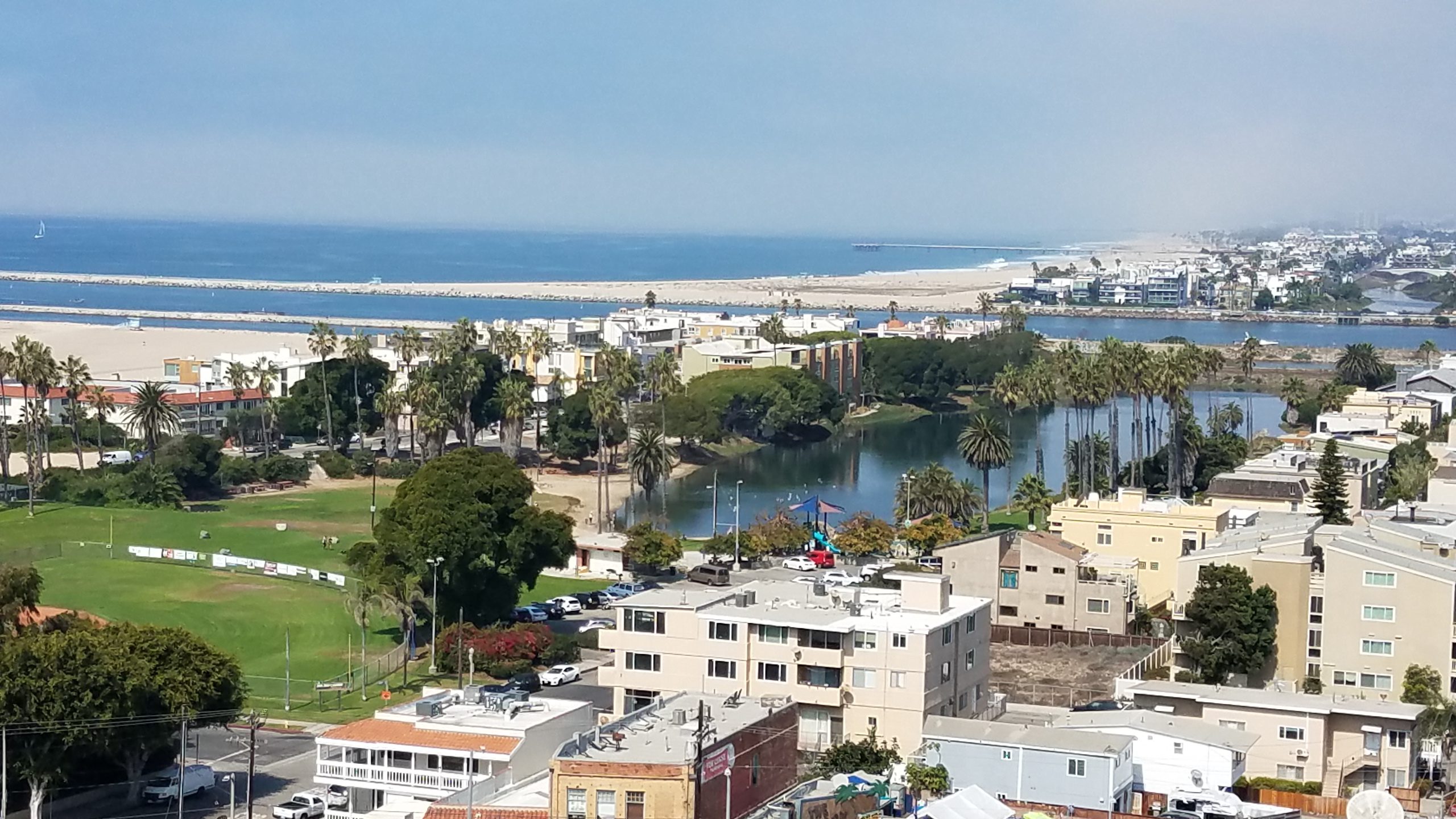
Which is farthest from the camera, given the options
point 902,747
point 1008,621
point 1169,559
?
point 1169,559

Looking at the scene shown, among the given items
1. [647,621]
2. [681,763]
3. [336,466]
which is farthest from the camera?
[336,466]

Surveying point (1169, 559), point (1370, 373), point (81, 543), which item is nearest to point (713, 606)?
point (1169, 559)

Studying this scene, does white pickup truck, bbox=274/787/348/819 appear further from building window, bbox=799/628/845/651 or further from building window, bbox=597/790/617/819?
building window, bbox=799/628/845/651

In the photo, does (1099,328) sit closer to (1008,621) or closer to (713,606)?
(1008,621)

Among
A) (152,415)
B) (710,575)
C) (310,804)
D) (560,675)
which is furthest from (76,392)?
(310,804)

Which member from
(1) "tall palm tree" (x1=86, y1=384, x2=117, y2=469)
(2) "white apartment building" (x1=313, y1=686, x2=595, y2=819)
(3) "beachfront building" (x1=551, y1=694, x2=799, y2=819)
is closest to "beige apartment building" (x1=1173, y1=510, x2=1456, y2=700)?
(3) "beachfront building" (x1=551, y1=694, x2=799, y2=819)

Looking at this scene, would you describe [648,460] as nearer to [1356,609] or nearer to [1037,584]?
[1037,584]

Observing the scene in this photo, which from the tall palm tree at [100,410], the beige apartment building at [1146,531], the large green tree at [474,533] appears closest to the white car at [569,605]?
the large green tree at [474,533]
